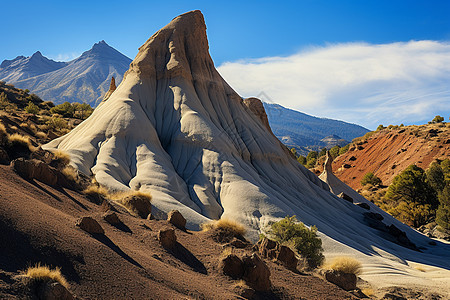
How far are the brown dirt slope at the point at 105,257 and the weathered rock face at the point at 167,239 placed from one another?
0.20m

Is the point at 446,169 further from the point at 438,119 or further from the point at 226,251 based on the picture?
the point at 226,251

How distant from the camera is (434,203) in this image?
50.9 meters

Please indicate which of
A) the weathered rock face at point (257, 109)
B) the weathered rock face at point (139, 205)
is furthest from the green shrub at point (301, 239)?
the weathered rock face at point (257, 109)

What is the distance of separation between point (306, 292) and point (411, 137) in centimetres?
8712

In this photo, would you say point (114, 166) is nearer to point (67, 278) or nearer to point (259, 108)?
point (67, 278)

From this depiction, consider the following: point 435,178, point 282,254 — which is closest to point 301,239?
point 282,254

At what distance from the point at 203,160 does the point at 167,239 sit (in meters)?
17.6

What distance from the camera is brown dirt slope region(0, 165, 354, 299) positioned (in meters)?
7.97

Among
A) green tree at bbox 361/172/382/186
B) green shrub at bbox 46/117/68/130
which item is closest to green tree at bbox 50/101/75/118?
green shrub at bbox 46/117/68/130

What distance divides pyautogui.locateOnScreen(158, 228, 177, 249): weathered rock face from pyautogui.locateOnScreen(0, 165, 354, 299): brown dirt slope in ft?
0.64

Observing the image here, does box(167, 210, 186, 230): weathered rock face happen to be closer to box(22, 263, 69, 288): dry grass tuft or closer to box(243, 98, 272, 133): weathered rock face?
box(22, 263, 69, 288): dry grass tuft

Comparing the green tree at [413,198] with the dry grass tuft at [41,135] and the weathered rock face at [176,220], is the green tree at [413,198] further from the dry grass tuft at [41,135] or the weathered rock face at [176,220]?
the dry grass tuft at [41,135]

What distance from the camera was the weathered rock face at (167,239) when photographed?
12555 mm

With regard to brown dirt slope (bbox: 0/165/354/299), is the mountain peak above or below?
above
